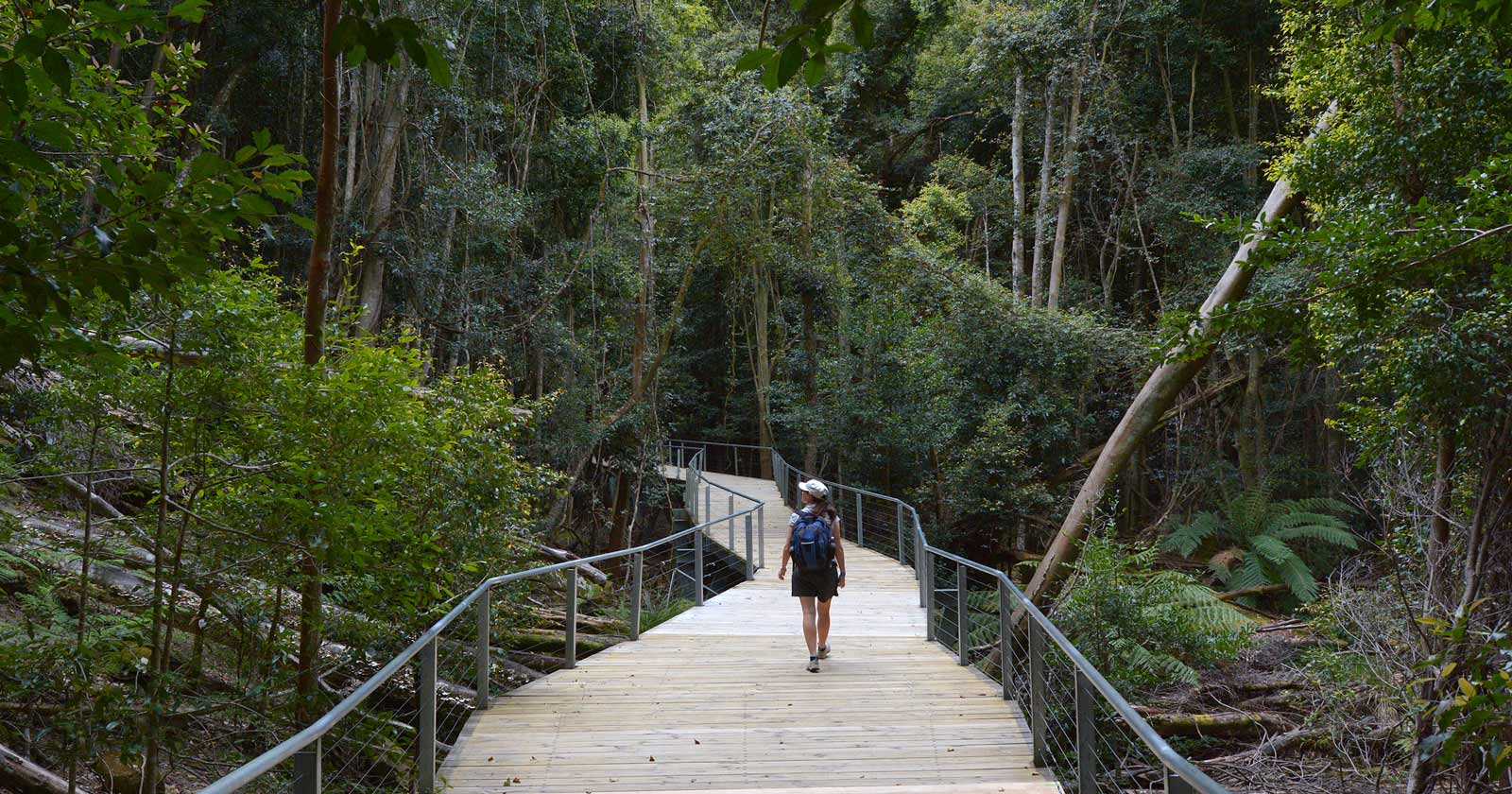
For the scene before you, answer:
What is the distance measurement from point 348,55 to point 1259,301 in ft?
18.3

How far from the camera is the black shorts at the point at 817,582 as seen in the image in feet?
21.6

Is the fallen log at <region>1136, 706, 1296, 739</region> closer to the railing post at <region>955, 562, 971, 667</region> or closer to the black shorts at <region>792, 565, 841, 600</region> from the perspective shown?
the railing post at <region>955, 562, 971, 667</region>

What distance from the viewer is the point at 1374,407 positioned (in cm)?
750

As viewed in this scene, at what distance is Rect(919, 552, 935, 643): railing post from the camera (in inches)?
312

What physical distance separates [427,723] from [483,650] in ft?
4.09

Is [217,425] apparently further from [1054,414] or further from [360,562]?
[1054,414]

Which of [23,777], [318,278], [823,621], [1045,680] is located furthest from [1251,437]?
[23,777]

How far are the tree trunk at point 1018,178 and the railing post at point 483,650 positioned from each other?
48.1 ft

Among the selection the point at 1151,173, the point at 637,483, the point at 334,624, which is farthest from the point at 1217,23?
the point at 334,624

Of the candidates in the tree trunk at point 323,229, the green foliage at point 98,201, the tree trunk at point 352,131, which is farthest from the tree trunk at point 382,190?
the green foliage at point 98,201

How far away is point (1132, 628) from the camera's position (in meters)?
9.44

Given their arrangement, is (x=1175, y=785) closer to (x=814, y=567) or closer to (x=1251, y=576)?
(x=814, y=567)

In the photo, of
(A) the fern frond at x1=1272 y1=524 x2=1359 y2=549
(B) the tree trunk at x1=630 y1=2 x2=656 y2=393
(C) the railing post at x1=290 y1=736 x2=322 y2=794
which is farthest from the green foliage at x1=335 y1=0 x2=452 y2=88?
(A) the fern frond at x1=1272 y1=524 x2=1359 y2=549

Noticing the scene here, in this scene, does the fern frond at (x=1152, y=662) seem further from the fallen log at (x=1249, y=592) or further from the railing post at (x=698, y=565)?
the fallen log at (x=1249, y=592)
